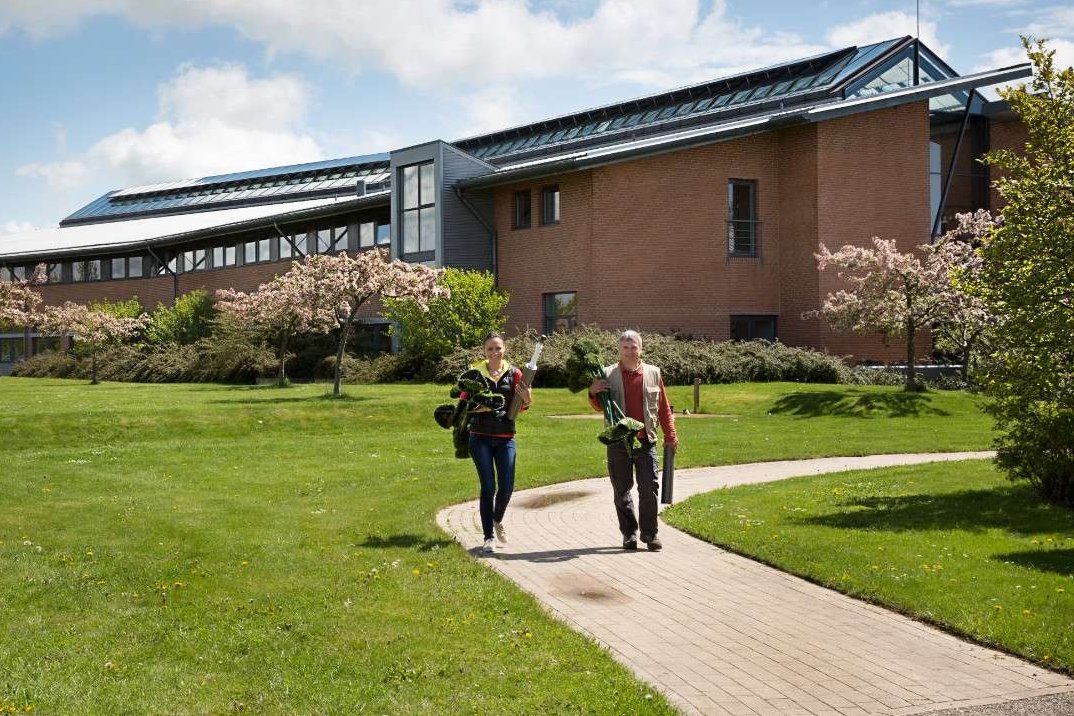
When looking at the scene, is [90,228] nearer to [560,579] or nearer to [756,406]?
[756,406]

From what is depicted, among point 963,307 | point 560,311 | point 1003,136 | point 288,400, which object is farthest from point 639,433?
point 1003,136

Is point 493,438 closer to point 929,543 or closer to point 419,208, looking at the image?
point 929,543

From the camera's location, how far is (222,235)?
4906cm

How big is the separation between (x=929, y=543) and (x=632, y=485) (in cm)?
249

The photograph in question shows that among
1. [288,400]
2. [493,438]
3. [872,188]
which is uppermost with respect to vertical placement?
[872,188]

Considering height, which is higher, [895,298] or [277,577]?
[895,298]

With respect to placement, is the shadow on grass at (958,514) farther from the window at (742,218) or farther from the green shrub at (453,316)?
the window at (742,218)

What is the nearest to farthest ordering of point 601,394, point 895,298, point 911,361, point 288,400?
point 601,394, point 288,400, point 895,298, point 911,361

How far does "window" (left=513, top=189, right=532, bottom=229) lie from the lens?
36.2 m

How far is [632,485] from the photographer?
9.46 meters

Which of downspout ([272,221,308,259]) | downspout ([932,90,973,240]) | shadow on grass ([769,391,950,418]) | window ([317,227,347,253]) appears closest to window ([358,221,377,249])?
window ([317,227,347,253])

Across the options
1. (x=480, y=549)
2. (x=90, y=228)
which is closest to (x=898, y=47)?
(x=480, y=549)

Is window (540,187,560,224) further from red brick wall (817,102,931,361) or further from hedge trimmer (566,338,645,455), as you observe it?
hedge trimmer (566,338,645,455)

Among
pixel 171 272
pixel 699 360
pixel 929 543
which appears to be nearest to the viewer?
pixel 929 543
